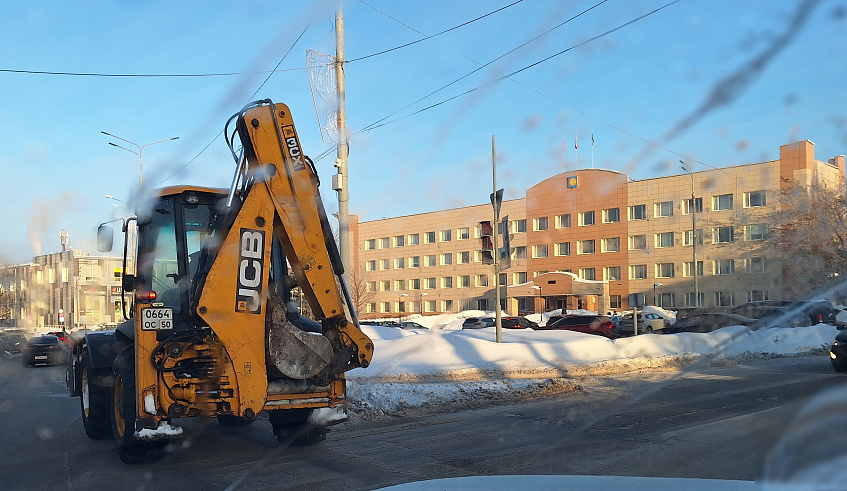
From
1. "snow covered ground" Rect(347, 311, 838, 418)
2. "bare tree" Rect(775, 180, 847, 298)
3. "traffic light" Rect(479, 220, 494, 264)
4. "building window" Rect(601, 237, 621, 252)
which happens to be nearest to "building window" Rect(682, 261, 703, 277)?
"bare tree" Rect(775, 180, 847, 298)

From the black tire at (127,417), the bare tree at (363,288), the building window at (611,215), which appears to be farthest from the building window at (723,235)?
the bare tree at (363,288)

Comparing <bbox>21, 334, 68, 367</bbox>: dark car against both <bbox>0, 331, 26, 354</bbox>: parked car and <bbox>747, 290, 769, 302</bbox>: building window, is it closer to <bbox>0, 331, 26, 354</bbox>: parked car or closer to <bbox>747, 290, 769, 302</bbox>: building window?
<bbox>0, 331, 26, 354</bbox>: parked car

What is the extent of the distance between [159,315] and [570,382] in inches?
360

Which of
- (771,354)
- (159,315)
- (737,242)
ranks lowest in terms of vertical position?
(771,354)

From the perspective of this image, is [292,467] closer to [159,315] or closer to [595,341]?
[159,315]

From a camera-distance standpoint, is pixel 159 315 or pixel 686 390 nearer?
pixel 159 315

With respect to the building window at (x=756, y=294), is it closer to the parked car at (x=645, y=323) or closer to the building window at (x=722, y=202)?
the building window at (x=722, y=202)

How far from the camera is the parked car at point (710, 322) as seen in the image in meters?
25.0

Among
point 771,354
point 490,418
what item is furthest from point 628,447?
point 771,354

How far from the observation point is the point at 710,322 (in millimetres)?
26391

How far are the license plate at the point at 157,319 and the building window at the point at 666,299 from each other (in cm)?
1931

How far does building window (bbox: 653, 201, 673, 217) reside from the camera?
740 inches

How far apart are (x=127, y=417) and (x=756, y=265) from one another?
1650 cm

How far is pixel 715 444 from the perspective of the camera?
7.75 m
